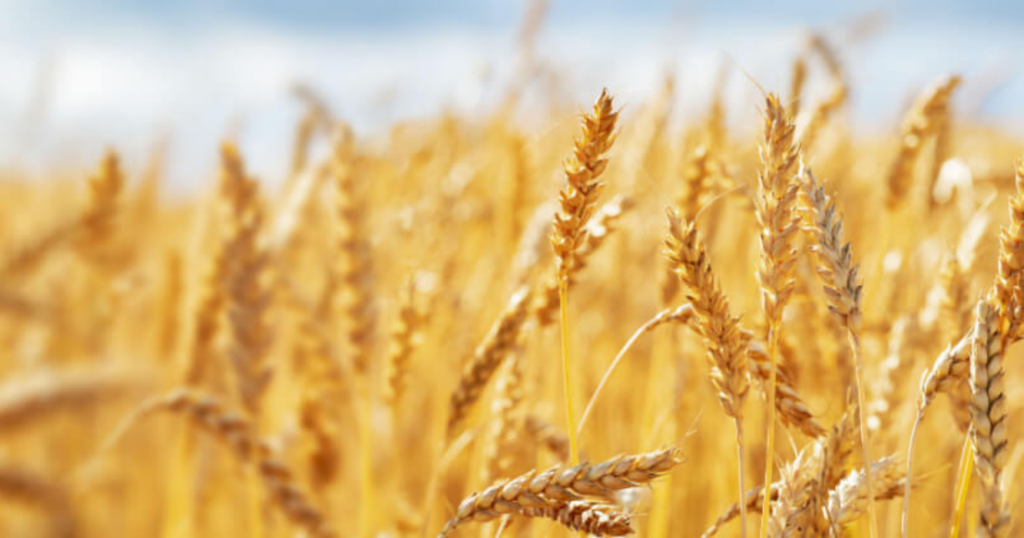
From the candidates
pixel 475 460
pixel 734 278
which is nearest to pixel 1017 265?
pixel 475 460

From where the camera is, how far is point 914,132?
144cm

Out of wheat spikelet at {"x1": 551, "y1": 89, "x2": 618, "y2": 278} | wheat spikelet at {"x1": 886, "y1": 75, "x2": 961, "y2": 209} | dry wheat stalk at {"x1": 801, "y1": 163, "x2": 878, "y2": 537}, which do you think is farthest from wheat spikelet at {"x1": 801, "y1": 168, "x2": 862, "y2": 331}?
wheat spikelet at {"x1": 886, "y1": 75, "x2": 961, "y2": 209}

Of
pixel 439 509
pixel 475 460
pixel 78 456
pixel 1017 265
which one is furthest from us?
pixel 78 456

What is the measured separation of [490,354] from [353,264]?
17.1 inches

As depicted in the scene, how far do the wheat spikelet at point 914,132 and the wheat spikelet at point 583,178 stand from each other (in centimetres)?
88

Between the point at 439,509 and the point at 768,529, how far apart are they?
4.11ft

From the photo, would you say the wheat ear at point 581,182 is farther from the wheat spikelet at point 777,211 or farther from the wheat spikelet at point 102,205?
the wheat spikelet at point 102,205

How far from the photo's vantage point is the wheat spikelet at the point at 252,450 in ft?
3.91

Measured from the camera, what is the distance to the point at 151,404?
3.76 feet

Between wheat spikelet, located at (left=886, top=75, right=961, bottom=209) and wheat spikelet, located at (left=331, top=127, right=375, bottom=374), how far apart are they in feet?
3.35

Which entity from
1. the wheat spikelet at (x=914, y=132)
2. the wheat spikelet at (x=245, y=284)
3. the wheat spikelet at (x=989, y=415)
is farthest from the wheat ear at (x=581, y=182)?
the wheat spikelet at (x=914, y=132)

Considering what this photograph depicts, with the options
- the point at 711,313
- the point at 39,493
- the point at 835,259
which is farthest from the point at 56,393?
the point at 835,259

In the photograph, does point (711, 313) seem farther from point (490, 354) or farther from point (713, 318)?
point (490, 354)

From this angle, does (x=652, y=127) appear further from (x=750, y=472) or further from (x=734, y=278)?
(x=750, y=472)
